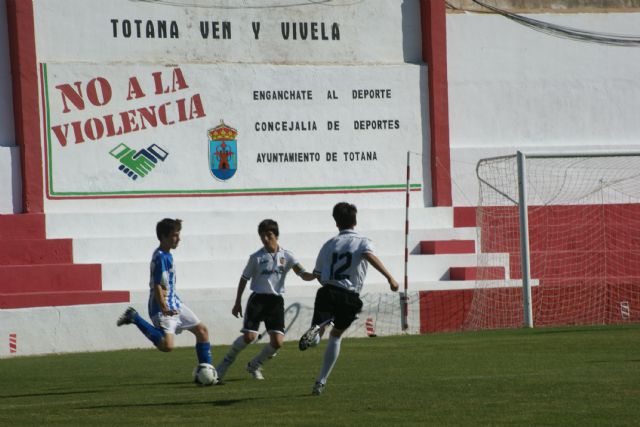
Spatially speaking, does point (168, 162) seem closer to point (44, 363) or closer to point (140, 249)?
point (140, 249)

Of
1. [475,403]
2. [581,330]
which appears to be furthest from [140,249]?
[475,403]

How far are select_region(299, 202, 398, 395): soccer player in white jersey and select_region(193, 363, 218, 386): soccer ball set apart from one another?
1788mm

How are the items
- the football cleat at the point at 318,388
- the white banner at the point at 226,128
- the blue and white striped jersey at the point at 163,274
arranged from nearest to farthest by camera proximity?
the football cleat at the point at 318,388 → the blue and white striped jersey at the point at 163,274 → the white banner at the point at 226,128

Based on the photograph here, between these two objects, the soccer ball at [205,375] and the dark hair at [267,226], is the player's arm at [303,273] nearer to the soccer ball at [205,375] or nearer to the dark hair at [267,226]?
the dark hair at [267,226]

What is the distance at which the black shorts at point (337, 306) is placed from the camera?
38.5ft

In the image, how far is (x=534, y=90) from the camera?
27.7 m

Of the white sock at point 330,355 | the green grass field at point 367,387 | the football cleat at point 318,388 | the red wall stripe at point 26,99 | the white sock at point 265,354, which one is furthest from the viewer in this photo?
the red wall stripe at point 26,99

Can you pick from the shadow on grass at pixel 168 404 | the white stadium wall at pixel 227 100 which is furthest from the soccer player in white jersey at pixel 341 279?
the white stadium wall at pixel 227 100

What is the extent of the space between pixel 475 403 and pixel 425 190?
51.5 feet

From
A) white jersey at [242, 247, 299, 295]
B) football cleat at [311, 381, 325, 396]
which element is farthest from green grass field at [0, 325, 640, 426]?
white jersey at [242, 247, 299, 295]

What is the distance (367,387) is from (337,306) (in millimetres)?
1100

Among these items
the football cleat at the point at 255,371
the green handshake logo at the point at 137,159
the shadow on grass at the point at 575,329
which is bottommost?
the shadow on grass at the point at 575,329

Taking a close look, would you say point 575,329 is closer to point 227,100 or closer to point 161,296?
point 227,100

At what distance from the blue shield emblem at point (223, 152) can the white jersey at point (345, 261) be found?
13.0 meters
